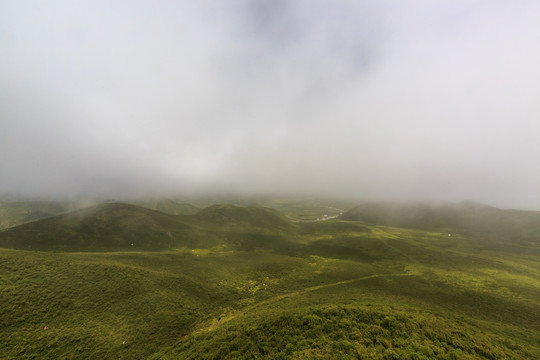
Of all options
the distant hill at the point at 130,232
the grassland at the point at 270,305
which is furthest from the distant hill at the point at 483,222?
the distant hill at the point at 130,232

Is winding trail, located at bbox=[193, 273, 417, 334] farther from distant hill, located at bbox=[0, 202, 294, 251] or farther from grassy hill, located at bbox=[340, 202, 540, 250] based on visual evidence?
grassy hill, located at bbox=[340, 202, 540, 250]

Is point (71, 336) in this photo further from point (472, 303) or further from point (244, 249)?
point (472, 303)

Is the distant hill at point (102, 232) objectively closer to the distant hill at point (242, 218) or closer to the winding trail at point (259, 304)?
the distant hill at point (242, 218)

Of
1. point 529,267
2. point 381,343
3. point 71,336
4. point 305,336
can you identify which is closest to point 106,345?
point 71,336

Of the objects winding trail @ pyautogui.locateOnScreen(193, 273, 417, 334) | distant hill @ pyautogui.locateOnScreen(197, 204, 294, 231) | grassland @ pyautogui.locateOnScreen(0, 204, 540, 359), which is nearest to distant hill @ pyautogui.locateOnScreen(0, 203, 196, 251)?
grassland @ pyautogui.locateOnScreen(0, 204, 540, 359)

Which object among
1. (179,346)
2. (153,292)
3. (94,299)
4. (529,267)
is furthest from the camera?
(529,267)

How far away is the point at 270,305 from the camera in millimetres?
42562

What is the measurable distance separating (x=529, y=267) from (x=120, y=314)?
13175cm

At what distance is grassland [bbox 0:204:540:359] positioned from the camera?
2637cm

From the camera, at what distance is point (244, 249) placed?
101m

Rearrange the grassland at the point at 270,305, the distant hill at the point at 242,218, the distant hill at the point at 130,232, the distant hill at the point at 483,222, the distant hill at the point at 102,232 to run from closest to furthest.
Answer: the grassland at the point at 270,305 < the distant hill at the point at 102,232 < the distant hill at the point at 130,232 < the distant hill at the point at 483,222 < the distant hill at the point at 242,218

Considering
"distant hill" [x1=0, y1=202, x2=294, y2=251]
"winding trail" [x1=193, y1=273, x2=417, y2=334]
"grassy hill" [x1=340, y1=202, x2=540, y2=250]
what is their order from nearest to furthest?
1. "winding trail" [x1=193, y1=273, x2=417, y2=334]
2. "distant hill" [x1=0, y1=202, x2=294, y2=251]
3. "grassy hill" [x1=340, y1=202, x2=540, y2=250]

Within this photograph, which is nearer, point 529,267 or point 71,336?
point 71,336

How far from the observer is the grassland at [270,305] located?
1038 inches
